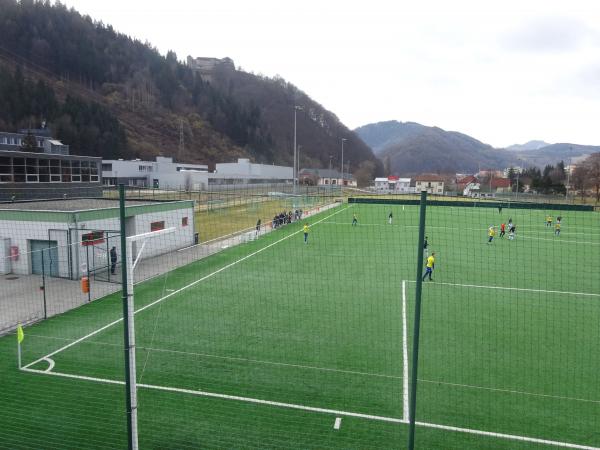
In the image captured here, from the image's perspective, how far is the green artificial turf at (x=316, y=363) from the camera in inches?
264

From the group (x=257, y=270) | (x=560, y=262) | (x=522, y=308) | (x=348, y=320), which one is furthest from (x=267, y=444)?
(x=560, y=262)

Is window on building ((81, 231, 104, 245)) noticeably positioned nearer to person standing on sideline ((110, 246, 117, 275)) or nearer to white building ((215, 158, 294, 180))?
person standing on sideline ((110, 246, 117, 275))

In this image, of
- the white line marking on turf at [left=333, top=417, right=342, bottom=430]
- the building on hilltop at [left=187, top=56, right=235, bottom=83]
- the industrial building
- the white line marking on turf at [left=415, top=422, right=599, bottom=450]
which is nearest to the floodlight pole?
the white line marking on turf at [left=333, top=417, right=342, bottom=430]

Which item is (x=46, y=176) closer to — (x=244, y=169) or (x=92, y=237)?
(x=92, y=237)

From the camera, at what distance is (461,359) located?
9.53 metres

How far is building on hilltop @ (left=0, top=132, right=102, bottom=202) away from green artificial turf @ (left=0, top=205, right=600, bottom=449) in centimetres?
1249

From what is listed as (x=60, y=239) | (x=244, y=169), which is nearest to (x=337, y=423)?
(x=60, y=239)

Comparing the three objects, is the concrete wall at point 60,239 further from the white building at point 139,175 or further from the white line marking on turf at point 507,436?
the white building at point 139,175

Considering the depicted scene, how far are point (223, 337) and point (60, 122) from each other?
2995 inches

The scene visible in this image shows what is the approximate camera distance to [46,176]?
25.2m

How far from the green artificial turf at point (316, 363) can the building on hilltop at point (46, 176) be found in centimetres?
1249

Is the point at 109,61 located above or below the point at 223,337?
above

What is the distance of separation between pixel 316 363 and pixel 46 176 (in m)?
23.2

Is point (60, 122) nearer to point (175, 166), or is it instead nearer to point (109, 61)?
point (175, 166)
